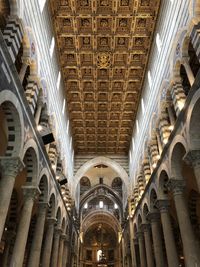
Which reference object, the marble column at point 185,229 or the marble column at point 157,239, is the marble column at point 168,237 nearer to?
the marble column at point 185,229

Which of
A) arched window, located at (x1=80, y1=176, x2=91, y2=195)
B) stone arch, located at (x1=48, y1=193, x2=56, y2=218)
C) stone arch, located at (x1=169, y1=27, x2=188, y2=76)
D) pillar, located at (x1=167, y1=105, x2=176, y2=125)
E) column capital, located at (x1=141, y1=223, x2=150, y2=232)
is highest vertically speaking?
arched window, located at (x1=80, y1=176, x2=91, y2=195)

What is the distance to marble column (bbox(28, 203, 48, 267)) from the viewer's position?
13.4m

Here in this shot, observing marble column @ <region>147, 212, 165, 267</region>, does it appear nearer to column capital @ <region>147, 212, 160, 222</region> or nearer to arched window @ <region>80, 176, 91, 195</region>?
column capital @ <region>147, 212, 160, 222</region>

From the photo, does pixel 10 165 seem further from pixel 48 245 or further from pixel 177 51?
pixel 177 51

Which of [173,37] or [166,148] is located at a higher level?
[173,37]

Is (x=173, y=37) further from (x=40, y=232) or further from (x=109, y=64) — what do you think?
(x=40, y=232)

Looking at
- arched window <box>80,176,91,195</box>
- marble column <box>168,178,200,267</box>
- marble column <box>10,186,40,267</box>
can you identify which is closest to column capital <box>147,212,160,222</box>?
marble column <box>168,178,200,267</box>

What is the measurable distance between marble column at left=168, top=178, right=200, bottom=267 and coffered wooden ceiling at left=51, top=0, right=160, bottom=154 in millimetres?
9982

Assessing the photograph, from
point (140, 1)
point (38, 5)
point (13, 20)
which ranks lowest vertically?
point (13, 20)

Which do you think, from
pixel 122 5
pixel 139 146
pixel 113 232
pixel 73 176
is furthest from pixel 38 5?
pixel 113 232

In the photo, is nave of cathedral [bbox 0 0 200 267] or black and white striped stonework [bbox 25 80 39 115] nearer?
nave of cathedral [bbox 0 0 200 267]

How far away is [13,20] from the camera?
10375 mm

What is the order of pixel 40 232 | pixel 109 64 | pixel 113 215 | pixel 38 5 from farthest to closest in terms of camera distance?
pixel 113 215 < pixel 109 64 < pixel 40 232 < pixel 38 5

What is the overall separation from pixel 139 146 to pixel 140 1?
A: 37.9 ft
